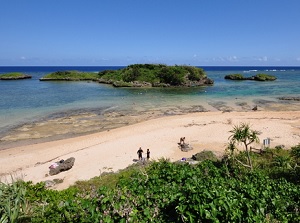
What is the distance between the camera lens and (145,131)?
26.3 m

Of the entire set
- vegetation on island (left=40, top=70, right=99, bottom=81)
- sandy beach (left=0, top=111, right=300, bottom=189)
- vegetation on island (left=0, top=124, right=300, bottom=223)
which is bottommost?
sandy beach (left=0, top=111, right=300, bottom=189)

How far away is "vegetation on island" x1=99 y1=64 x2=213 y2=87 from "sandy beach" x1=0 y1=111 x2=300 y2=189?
4089 centimetres

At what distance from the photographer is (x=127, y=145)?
852 inches

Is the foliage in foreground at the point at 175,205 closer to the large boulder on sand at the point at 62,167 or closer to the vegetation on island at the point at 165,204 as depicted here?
the vegetation on island at the point at 165,204

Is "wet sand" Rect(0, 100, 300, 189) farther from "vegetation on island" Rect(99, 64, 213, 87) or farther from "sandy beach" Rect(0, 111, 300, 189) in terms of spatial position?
"vegetation on island" Rect(99, 64, 213, 87)

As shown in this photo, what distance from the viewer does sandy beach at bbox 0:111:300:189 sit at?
55.9 feet

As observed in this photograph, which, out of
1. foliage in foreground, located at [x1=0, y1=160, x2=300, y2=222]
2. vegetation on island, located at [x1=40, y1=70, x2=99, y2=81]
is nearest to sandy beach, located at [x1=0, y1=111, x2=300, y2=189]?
foliage in foreground, located at [x1=0, y1=160, x2=300, y2=222]

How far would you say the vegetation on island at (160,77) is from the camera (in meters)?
71.0

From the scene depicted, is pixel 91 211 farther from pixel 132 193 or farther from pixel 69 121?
pixel 69 121

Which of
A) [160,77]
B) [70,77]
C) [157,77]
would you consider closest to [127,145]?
[160,77]

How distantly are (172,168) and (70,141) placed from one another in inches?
674

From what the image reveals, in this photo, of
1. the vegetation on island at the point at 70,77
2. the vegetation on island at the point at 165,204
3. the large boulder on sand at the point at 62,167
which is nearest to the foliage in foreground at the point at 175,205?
the vegetation on island at the point at 165,204

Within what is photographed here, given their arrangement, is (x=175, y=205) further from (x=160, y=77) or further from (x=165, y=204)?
(x=160, y=77)

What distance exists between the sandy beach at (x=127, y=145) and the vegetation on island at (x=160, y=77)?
134ft
